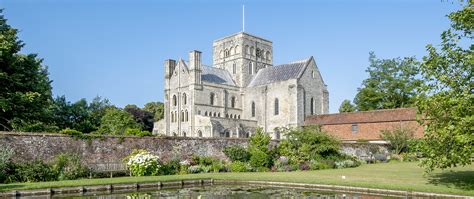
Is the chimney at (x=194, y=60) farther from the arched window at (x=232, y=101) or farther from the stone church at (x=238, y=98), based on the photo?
the arched window at (x=232, y=101)

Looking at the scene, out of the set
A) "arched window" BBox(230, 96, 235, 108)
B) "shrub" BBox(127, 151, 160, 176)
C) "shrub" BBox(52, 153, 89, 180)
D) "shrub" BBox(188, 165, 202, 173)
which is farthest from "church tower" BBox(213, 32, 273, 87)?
"shrub" BBox(52, 153, 89, 180)

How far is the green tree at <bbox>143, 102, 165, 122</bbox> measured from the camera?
7596cm

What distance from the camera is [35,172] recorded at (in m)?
19.4

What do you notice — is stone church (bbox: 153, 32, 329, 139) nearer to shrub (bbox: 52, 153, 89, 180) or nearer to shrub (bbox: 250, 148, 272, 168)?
shrub (bbox: 250, 148, 272, 168)

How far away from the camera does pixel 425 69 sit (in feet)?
53.3

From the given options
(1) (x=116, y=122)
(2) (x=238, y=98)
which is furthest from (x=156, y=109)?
(1) (x=116, y=122)

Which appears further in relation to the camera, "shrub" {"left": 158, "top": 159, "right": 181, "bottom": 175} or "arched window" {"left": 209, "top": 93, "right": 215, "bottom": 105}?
"arched window" {"left": 209, "top": 93, "right": 215, "bottom": 105}

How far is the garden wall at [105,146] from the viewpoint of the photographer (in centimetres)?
2044

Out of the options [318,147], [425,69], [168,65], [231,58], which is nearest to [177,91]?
[168,65]

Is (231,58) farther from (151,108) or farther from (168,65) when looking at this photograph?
(151,108)

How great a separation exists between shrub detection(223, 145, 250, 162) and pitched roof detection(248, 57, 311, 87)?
2922 cm

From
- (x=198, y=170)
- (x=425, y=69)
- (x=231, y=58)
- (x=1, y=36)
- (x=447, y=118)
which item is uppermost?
(x=231, y=58)

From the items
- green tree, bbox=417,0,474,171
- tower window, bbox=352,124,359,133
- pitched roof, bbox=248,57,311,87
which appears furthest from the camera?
pitched roof, bbox=248,57,311,87

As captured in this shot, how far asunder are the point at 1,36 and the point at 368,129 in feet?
104
